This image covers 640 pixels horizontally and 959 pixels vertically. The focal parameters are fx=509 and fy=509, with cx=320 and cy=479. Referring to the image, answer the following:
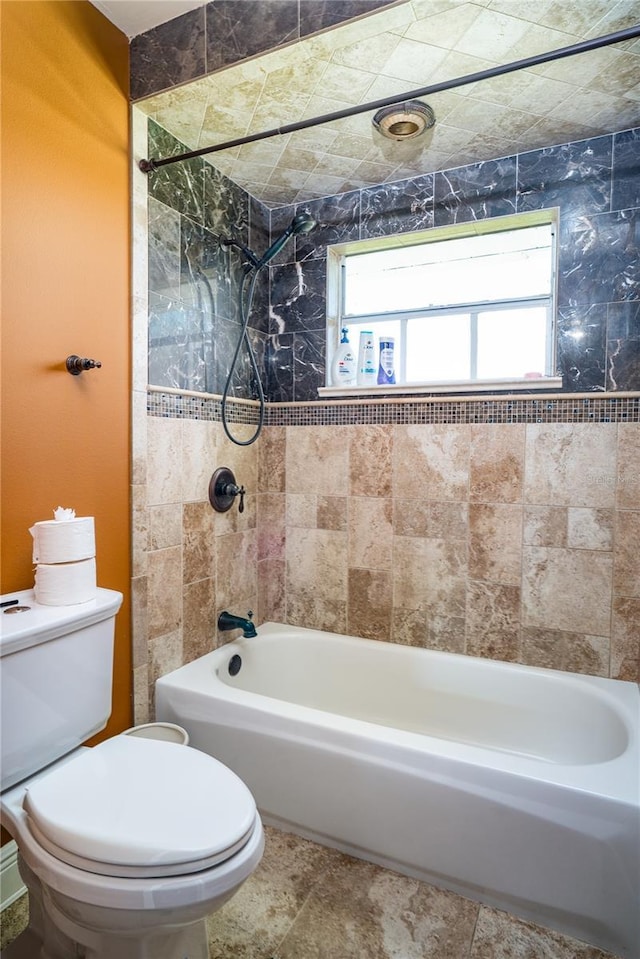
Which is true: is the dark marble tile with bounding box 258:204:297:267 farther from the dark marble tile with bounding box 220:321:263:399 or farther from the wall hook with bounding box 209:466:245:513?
the wall hook with bounding box 209:466:245:513

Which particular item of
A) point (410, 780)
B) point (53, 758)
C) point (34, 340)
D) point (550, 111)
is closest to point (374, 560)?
point (410, 780)

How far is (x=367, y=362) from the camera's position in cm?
235

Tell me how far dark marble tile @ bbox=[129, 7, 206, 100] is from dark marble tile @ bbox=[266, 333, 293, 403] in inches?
42.9

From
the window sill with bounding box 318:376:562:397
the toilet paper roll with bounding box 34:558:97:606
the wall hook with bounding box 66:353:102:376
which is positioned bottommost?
the toilet paper roll with bounding box 34:558:97:606

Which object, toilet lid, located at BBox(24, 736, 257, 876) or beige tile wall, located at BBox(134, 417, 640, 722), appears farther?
beige tile wall, located at BBox(134, 417, 640, 722)

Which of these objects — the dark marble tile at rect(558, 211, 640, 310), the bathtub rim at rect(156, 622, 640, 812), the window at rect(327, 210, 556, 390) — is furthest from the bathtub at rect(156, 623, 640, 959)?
the dark marble tile at rect(558, 211, 640, 310)

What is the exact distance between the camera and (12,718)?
1.18m

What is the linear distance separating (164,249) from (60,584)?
1.26 meters

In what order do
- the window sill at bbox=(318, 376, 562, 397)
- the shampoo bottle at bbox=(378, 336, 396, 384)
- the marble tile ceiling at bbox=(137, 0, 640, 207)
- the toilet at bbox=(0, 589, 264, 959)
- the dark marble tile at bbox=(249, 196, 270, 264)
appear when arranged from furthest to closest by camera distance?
1. the dark marble tile at bbox=(249, 196, 270, 264)
2. the shampoo bottle at bbox=(378, 336, 396, 384)
3. the window sill at bbox=(318, 376, 562, 397)
4. the marble tile ceiling at bbox=(137, 0, 640, 207)
5. the toilet at bbox=(0, 589, 264, 959)

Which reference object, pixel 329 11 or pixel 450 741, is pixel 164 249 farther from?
pixel 450 741

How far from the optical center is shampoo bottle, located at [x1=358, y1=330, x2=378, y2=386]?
A: 7.68 feet

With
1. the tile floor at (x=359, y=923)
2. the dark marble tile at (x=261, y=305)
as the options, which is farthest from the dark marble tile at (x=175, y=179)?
the tile floor at (x=359, y=923)

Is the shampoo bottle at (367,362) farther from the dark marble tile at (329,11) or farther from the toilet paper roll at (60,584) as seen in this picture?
the toilet paper roll at (60,584)

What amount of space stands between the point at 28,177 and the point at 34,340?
44 centimetres
